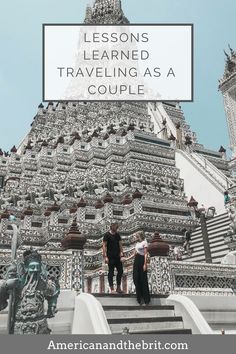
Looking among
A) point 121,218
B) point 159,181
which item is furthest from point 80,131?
point 121,218

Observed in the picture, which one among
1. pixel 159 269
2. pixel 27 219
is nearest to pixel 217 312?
pixel 159 269

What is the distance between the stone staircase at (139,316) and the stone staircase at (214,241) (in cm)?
947

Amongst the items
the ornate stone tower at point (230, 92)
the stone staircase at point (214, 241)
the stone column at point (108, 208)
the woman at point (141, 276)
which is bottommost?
the woman at point (141, 276)

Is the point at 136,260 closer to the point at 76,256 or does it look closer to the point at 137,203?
the point at 76,256

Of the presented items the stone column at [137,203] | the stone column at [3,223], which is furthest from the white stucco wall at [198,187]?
the stone column at [3,223]

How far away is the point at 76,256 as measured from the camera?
9367 mm

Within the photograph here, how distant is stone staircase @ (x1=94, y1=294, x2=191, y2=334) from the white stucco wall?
60.9ft

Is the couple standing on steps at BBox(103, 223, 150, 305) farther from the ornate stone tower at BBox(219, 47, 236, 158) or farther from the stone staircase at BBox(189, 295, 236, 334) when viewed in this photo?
the ornate stone tower at BBox(219, 47, 236, 158)

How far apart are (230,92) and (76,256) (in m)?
19.4

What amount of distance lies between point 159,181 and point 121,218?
853 cm

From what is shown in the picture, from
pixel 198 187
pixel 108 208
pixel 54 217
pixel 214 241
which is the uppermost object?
pixel 198 187

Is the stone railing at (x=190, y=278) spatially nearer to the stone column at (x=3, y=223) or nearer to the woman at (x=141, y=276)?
the woman at (x=141, y=276)

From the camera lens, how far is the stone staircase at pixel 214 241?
61.5 feet

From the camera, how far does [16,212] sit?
26.6 metres
